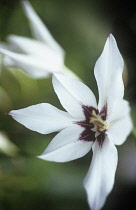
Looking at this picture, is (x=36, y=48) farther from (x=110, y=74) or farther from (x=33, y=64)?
(x=110, y=74)

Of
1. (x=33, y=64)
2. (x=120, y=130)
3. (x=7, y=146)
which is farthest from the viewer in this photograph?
(x=7, y=146)

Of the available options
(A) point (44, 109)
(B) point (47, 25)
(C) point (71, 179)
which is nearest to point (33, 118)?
(A) point (44, 109)

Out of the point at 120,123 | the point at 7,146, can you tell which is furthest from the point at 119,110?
the point at 7,146

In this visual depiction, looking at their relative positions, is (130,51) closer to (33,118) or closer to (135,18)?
(135,18)

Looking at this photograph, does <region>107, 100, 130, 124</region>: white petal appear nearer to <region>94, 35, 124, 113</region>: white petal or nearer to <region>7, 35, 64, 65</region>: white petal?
<region>94, 35, 124, 113</region>: white petal

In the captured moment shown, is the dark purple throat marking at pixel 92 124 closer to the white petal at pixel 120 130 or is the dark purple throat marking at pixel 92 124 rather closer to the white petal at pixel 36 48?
the white petal at pixel 120 130

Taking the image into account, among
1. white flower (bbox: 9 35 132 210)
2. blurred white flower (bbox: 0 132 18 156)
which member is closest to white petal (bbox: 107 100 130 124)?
white flower (bbox: 9 35 132 210)
